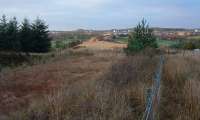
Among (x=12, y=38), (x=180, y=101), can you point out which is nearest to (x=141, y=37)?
(x=12, y=38)

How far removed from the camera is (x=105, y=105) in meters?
7.23

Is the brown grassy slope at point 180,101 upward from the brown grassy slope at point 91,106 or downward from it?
downward

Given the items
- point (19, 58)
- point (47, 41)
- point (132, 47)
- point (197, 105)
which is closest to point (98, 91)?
point (197, 105)

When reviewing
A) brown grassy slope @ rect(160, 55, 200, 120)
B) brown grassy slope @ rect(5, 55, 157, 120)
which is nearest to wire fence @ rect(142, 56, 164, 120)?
brown grassy slope @ rect(5, 55, 157, 120)

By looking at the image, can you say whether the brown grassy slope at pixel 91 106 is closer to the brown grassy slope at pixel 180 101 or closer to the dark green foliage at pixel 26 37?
the brown grassy slope at pixel 180 101

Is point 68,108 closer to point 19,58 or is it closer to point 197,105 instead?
point 197,105

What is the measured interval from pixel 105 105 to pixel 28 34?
4243 centimetres

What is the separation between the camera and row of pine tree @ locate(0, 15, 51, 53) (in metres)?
44.0

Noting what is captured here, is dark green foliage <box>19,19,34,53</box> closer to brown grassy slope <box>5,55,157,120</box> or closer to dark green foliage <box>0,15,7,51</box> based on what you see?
dark green foliage <box>0,15,7,51</box>

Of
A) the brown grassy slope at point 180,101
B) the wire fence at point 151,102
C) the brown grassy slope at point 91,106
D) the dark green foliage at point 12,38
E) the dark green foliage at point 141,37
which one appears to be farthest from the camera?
the dark green foliage at point 12,38

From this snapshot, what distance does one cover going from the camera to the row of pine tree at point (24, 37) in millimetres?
44000

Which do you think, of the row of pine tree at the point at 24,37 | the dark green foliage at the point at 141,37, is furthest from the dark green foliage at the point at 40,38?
the dark green foliage at the point at 141,37

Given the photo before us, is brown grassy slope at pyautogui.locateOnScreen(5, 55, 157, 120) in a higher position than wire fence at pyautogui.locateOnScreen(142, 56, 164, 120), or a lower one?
lower

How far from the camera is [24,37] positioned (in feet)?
160
